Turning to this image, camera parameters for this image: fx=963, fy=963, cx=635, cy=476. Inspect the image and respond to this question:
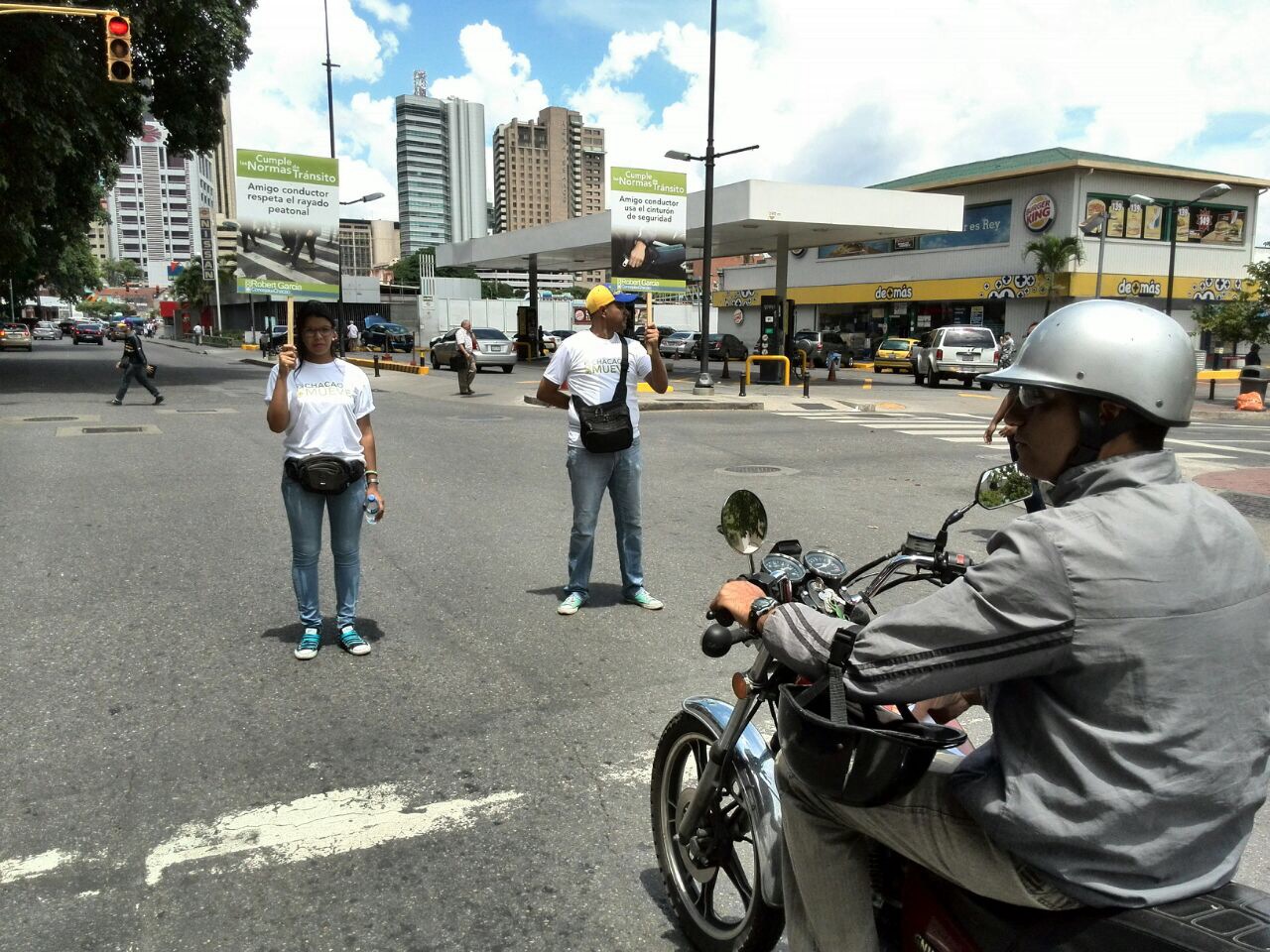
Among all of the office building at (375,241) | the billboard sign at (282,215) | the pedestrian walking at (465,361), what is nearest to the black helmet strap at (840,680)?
the pedestrian walking at (465,361)

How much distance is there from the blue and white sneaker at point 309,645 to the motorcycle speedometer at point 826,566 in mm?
3449

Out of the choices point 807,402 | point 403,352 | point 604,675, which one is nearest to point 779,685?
point 604,675

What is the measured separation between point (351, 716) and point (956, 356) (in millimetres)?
28443

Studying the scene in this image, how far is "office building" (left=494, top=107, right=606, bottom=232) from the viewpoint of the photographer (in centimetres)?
14188

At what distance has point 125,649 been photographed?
5.11m

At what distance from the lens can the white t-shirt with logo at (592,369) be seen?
5.81 metres

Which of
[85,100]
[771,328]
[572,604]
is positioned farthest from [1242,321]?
[85,100]

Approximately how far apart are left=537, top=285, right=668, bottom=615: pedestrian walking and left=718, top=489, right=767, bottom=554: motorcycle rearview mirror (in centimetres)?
331

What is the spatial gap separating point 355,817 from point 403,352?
55.6m

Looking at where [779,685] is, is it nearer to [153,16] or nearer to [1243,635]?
[1243,635]

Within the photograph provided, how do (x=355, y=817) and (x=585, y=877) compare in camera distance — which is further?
(x=355, y=817)

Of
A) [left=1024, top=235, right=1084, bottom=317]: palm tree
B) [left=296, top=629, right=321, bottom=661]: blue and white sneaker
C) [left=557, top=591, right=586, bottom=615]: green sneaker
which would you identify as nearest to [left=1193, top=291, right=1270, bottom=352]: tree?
[left=1024, top=235, right=1084, bottom=317]: palm tree

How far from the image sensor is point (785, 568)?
2.23m

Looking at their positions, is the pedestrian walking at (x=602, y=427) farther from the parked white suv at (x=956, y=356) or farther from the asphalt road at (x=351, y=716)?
the parked white suv at (x=956, y=356)
